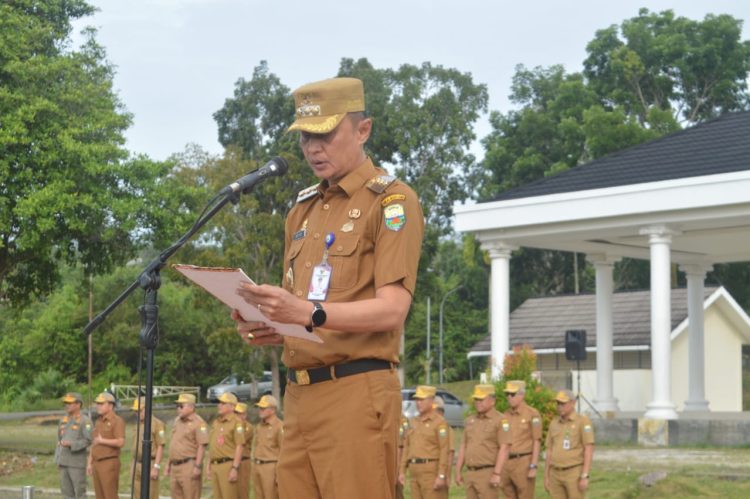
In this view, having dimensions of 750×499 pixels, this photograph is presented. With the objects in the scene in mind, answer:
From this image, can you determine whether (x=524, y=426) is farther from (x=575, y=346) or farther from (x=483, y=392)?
(x=575, y=346)

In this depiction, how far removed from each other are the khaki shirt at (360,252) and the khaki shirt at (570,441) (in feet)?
37.6

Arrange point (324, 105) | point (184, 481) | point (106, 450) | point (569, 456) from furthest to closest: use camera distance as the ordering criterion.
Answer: point (106, 450), point (184, 481), point (569, 456), point (324, 105)

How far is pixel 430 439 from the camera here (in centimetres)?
1623

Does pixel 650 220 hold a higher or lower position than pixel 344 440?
higher

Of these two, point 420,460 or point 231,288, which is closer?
point 231,288

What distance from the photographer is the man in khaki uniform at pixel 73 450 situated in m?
18.5

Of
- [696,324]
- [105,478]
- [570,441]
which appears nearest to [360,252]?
[570,441]

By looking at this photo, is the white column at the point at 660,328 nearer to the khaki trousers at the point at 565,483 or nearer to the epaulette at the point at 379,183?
the khaki trousers at the point at 565,483

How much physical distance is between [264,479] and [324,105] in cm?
1387

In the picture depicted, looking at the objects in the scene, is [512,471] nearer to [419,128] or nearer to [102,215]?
[102,215]

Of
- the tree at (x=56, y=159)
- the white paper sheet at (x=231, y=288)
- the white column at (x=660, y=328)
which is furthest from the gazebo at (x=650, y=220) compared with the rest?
the white paper sheet at (x=231, y=288)

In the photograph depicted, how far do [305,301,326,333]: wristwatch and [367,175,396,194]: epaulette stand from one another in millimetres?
538

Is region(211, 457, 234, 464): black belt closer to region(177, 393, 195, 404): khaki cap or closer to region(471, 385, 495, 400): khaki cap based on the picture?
region(177, 393, 195, 404): khaki cap

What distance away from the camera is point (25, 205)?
76.9 feet
